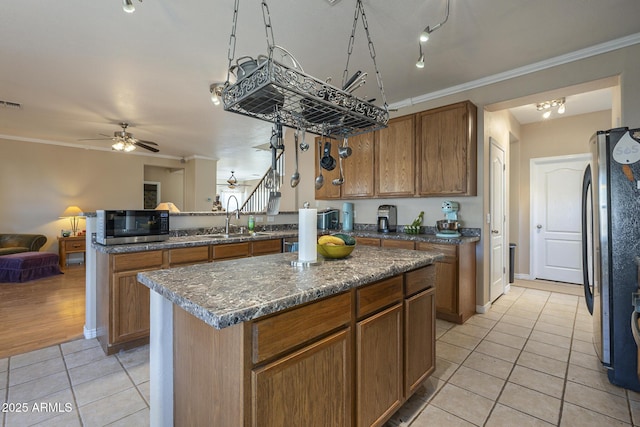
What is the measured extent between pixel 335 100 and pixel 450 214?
2.72 metres

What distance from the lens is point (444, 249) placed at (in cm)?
311

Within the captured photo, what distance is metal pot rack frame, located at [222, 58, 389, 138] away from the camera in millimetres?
1195

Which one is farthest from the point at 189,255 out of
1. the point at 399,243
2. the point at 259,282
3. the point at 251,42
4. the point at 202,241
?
the point at 399,243

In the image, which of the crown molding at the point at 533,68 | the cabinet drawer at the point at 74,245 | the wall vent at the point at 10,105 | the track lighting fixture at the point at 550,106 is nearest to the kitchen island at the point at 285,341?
the crown molding at the point at 533,68

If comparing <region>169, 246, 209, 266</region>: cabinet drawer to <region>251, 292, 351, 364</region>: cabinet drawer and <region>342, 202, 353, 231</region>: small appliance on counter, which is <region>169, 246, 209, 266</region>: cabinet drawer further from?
<region>342, 202, 353, 231</region>: small appliance on counter

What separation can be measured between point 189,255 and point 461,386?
2531 millimetres

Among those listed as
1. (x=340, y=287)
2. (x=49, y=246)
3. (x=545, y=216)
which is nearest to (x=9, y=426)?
(x=340, y=287)

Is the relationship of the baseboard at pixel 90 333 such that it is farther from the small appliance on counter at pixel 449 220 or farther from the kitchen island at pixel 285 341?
the small appliance on counter at pixel 449 220

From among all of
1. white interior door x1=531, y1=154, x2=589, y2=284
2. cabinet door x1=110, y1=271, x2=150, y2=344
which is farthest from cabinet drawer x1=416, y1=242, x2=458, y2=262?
white interior door x1=531, y1=154, x2=589, y2=284

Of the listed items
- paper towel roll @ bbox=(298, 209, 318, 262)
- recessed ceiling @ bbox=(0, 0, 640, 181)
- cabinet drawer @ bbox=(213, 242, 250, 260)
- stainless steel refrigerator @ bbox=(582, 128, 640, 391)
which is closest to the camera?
paper towel roll @ bbox=(298, 209, 318, 262)

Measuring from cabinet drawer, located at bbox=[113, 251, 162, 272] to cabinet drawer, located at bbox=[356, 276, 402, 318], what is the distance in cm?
210

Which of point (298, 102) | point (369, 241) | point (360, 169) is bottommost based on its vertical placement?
point (369, 241)

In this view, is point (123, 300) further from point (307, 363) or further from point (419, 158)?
point (419, 158)

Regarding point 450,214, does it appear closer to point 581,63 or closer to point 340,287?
point 581,63
